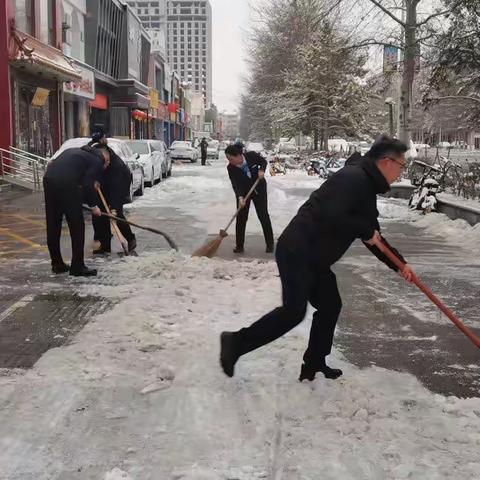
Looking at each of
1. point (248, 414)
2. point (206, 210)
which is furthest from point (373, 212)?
point (206, 210)

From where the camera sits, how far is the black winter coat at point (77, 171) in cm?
710

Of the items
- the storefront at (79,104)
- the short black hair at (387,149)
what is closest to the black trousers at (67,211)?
the short black hair at (387,149)

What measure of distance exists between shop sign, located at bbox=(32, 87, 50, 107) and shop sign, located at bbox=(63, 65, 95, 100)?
3349 mm

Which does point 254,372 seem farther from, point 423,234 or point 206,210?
point 206,210

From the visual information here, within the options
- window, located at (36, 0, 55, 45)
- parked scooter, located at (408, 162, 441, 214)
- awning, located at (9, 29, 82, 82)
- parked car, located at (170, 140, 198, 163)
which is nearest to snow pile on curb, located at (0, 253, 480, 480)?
parked scooter, located at (408, 162, 441, 214)

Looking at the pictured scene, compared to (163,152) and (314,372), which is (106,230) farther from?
(163,152)

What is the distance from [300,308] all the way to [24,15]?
72.0 ft

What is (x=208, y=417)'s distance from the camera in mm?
3605

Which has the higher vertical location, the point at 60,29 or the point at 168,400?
the point at 60,29

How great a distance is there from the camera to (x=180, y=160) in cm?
4353

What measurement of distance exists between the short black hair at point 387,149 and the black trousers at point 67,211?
4.25 meters

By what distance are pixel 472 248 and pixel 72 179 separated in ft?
19.8

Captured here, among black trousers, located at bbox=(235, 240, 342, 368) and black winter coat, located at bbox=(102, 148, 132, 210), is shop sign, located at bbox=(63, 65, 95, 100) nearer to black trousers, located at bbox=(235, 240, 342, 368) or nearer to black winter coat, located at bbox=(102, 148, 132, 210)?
black winter coat, located at bbox=(102, 148, 132, 210)

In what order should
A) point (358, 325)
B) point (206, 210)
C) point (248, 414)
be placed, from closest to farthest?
1. point (248, 414)
2. point (358, 325)
3. point (206, 210)
